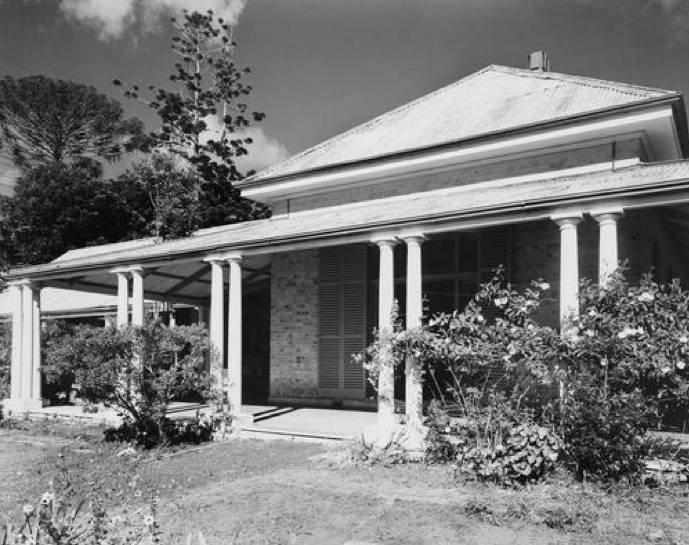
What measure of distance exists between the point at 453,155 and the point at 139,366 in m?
6.43

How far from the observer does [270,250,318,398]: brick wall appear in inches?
511

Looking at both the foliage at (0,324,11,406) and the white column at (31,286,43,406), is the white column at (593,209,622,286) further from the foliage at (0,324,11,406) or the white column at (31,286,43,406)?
the foliage at (0,324,11,406)

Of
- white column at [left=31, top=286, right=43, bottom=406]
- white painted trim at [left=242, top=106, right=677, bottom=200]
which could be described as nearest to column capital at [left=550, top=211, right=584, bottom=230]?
white painted trim at [left=242, top=106, right=677, bottom=200]

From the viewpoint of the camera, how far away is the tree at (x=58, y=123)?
1380 inches

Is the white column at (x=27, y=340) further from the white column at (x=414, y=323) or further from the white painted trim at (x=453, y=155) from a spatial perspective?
the white column at (x=414, y=323)

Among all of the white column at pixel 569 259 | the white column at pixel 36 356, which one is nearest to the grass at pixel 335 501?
the white column at pixel 569 259

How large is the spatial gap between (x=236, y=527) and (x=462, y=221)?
183 inches

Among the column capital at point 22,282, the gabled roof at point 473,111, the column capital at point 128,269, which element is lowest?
the column capital at point 22,282

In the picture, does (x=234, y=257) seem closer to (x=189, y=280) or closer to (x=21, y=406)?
(x=189, y=280)

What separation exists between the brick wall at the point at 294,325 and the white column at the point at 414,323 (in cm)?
470

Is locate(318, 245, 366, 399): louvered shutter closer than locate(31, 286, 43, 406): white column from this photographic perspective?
Yes

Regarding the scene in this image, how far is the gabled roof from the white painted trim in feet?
0.69

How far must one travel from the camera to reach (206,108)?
102 ft

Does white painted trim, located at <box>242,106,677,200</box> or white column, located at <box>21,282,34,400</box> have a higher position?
white painted trim, located at <box>242,106,677,200</box>
